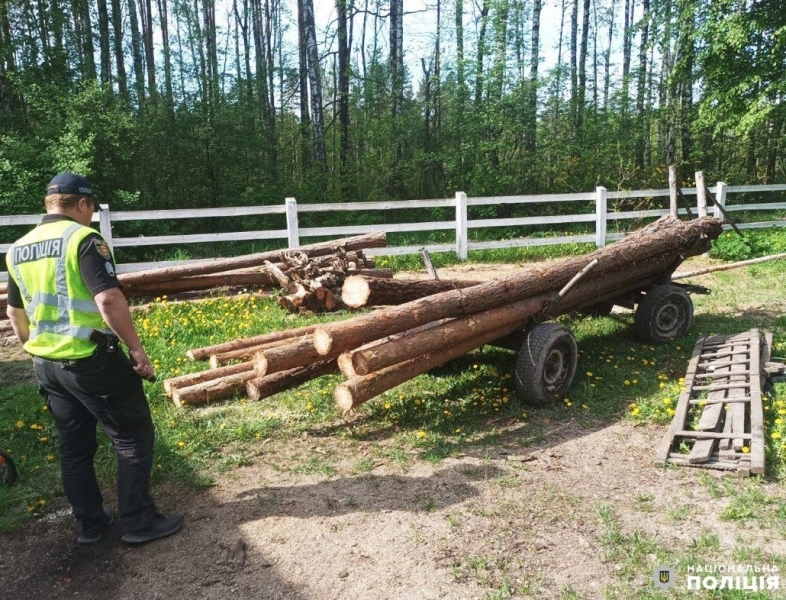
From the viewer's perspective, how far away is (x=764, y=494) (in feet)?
12.9

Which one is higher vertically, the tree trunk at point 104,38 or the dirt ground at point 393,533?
the tree trunk at point 104,38

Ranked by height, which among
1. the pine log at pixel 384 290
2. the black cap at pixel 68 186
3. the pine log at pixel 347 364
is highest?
the black cap at pixel 68 186

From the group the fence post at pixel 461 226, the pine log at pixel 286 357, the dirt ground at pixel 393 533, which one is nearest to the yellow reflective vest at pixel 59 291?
the dirt ground at pixel 393 533

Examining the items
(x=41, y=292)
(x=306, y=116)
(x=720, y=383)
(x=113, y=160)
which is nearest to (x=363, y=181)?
(x=306, y=116)

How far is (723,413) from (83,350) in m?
4.86

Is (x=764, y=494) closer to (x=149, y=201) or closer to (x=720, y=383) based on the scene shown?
(x=720, y=383)

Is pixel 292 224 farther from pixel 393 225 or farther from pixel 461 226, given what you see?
pixel 461 226

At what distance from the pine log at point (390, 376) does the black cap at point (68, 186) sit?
7.31ft

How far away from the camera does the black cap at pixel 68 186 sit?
3471 millimetres

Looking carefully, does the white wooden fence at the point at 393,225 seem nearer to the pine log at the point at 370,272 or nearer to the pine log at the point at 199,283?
the pine log at the point at 199,283

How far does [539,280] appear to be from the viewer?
19.8 feet

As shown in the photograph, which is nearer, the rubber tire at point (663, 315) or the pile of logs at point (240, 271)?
the rubber tire at point (663, 315)

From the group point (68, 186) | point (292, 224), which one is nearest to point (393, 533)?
point (68, 186)

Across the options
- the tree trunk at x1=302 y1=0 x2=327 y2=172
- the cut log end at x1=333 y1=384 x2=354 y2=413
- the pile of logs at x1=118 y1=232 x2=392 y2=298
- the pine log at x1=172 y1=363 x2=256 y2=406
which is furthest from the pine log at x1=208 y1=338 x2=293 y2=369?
the tree trunk at x1=302 y1=0 x2=327 y2=172
